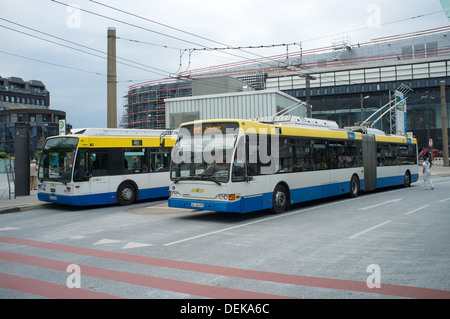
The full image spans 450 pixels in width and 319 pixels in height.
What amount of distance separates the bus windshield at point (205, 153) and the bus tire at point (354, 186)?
8.18m

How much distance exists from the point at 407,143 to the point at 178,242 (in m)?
18.4

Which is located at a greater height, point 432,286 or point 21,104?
point 21,104

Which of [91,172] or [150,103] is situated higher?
[150,103]

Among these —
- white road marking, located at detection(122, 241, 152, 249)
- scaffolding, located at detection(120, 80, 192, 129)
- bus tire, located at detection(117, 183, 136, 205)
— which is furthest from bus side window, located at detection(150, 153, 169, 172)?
scaffolding, located at detection(120, 80, 192, 129)

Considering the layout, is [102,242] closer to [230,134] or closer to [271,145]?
[230,134]

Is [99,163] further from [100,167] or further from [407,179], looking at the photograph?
[407,179]

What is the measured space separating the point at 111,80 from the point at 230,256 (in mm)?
15640

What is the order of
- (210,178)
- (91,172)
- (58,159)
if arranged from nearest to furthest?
(210,178), (91,172), (58,159)

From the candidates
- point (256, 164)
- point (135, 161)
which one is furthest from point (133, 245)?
point (135, 161)

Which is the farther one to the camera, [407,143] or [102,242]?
[407,143]

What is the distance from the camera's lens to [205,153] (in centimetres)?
1096

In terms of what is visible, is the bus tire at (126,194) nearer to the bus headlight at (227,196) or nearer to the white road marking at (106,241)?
the bus headlight at (227,196)
